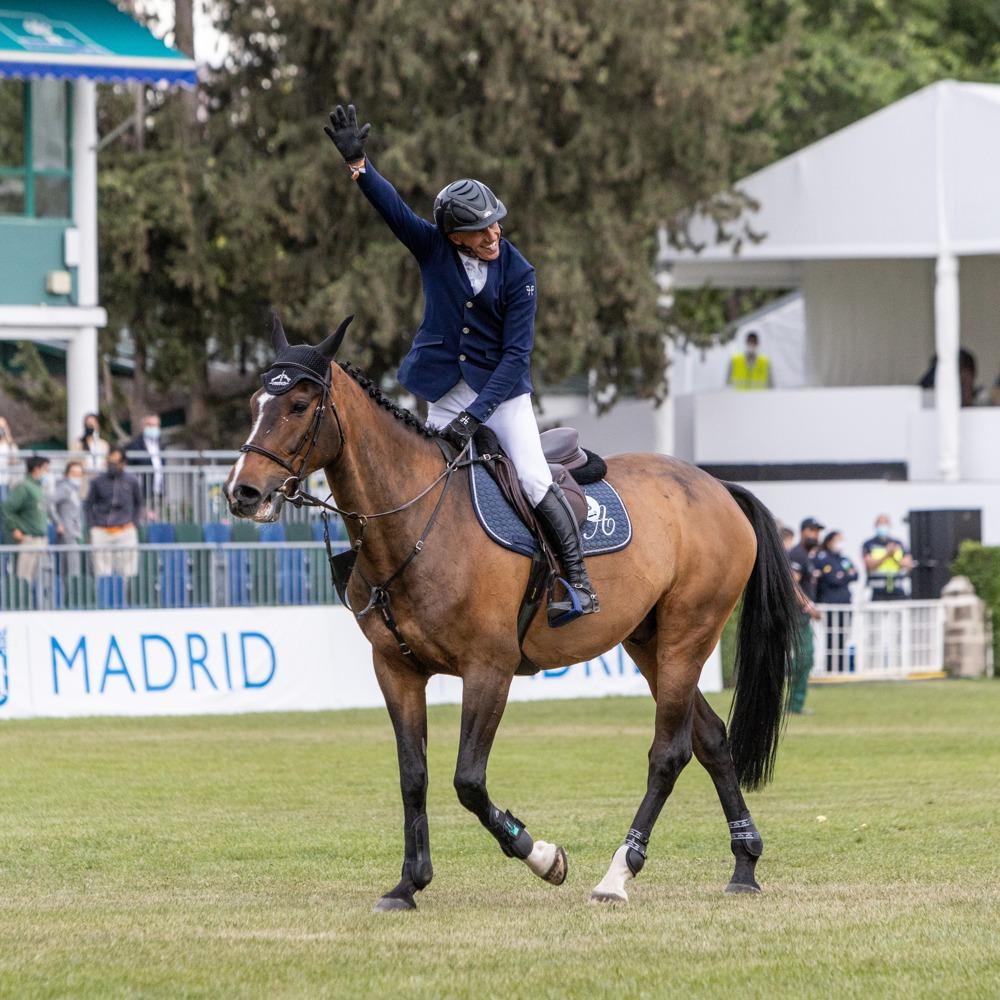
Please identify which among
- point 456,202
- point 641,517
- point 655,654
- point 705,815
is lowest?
point 705,815

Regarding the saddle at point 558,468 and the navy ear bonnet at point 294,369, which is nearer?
the navy ear bonnet at point 294,369

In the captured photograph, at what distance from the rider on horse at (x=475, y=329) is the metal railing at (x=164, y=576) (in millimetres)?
12094

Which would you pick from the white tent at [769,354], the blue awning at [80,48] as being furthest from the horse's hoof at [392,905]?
the white tent at [769,354]

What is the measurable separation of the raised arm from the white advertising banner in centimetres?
1180

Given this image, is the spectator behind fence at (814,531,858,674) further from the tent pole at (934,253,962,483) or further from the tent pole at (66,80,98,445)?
the tent pole at (66,80,98,445)

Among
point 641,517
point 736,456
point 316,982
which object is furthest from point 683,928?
point 736,456

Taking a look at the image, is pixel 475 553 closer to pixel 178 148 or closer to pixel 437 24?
pixel 437 24

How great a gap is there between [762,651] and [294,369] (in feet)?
10.5

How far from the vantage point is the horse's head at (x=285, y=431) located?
26.6ft

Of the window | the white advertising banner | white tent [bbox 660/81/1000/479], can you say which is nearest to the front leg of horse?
the white advertising banner

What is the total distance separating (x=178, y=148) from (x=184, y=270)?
6.29 feet

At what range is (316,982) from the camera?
6770 millimetres

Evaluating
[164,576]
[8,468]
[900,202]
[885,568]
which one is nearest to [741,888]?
[164,576]

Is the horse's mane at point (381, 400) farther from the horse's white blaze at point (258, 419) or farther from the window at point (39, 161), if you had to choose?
the window at point (39, 161)
